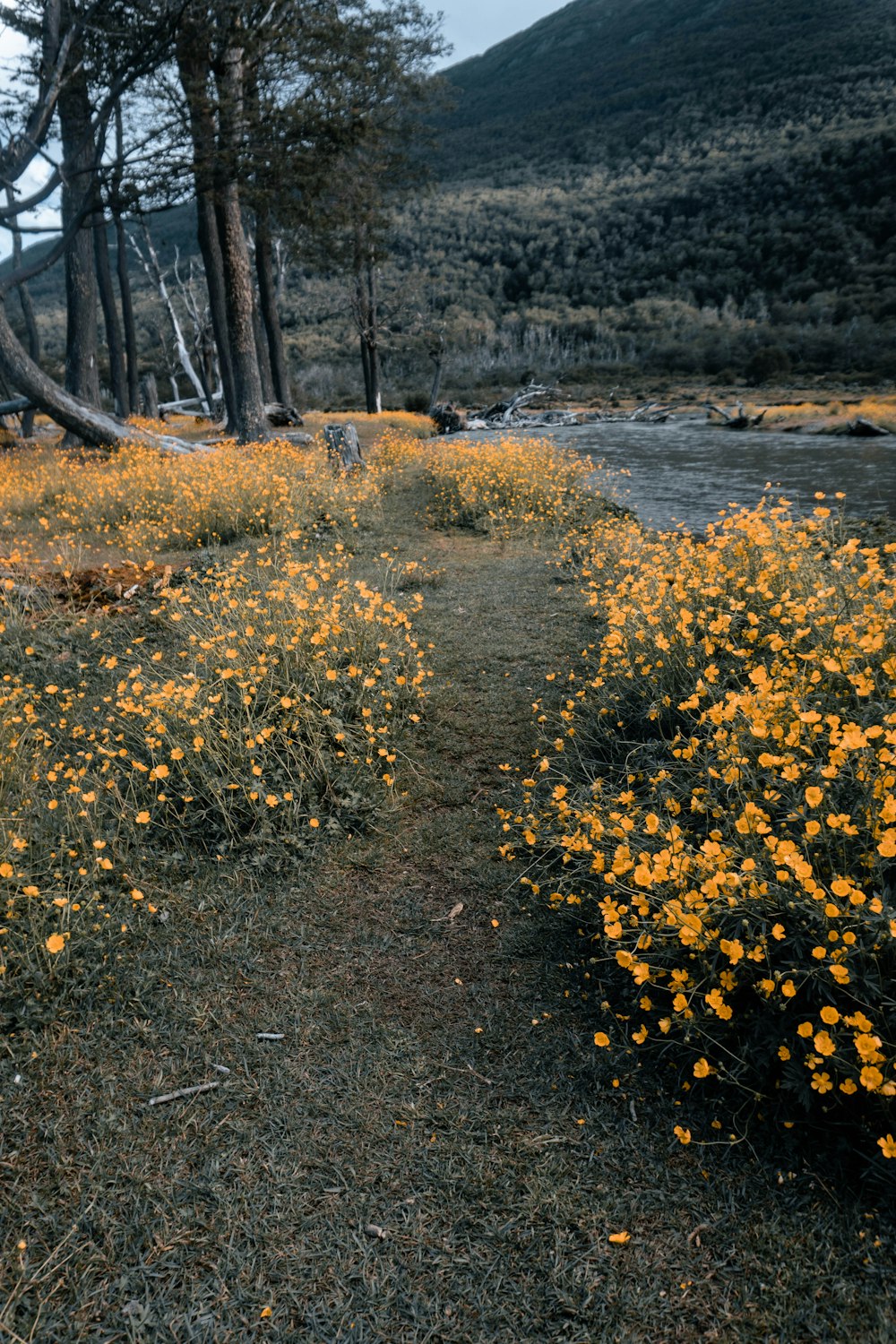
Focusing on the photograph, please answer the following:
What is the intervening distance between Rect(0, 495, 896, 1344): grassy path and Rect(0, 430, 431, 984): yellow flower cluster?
1.12ft

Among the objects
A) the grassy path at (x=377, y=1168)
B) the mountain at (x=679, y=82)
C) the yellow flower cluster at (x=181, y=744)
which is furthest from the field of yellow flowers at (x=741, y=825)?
the mountain at (x=679, y=82)

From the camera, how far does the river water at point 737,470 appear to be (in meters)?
8.69

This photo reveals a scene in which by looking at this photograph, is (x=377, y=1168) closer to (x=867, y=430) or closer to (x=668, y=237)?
(x=867, y=430)

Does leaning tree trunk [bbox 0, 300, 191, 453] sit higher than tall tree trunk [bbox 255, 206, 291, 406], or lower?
lower

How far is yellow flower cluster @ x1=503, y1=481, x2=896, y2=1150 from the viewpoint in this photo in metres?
1.83

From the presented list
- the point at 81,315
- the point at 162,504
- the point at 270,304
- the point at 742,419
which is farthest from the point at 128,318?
the point at 742,419

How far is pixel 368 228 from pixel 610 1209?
23593 mm

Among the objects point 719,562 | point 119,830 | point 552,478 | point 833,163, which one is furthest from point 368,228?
point 833,163

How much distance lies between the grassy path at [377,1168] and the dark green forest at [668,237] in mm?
21360

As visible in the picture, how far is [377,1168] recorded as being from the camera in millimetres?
1834

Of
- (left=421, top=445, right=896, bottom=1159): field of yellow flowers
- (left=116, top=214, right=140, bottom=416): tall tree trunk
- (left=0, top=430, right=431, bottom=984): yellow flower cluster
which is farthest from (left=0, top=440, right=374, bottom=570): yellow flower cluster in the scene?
(left=116, top=214, right=140, bottom=416): tall tree trunk

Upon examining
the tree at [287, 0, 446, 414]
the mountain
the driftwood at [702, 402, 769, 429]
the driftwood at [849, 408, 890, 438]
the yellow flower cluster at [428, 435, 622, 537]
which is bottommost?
the yellow flower cluster at [428, 435, 622, 537]

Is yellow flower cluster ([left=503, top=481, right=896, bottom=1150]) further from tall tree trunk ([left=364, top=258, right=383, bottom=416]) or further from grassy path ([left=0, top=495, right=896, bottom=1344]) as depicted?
tall tree trunk ([left=364, top=258, right=383, bottom=416])

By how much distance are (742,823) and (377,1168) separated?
4.74 ft
